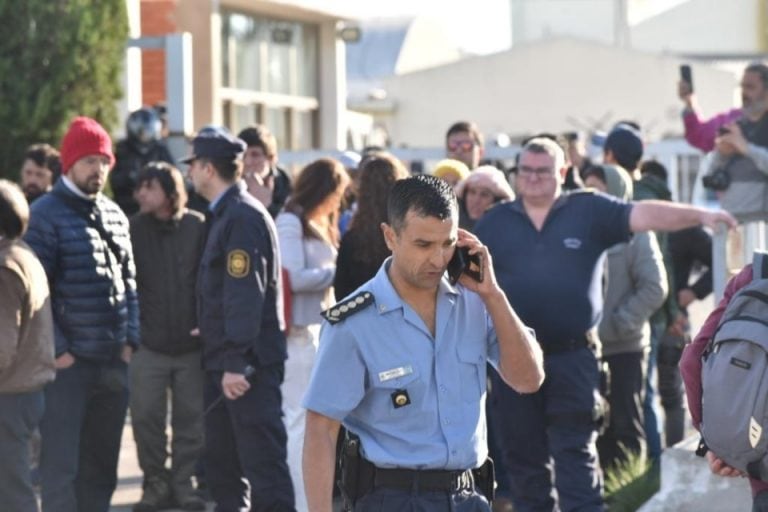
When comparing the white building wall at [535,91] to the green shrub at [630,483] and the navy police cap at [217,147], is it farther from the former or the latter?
the navy police cap at [217,147]

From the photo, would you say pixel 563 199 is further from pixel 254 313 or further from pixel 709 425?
pixel 709 425

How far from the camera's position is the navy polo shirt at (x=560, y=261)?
8969mm

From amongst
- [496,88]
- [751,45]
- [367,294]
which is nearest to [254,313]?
[367,294]

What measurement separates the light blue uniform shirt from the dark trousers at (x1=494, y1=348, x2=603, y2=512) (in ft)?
9.85

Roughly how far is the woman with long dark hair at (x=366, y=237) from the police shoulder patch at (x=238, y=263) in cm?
57

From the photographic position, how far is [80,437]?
918 cm

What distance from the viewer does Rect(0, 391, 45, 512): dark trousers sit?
859 cm

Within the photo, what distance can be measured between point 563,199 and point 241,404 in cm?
190

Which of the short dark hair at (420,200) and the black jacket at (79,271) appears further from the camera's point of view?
the black jacket at (79,271)

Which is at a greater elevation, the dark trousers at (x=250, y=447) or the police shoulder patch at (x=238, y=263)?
the police shoulder patch at (x=238, y=263)

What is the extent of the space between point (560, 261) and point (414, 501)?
10.7 ft

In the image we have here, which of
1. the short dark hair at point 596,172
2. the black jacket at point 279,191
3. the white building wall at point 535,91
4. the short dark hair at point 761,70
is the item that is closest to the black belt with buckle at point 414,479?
the short dark hair at point 596,172

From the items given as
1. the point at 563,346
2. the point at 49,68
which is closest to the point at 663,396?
the point at 563,346

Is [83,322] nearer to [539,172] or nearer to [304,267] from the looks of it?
[304,267]
